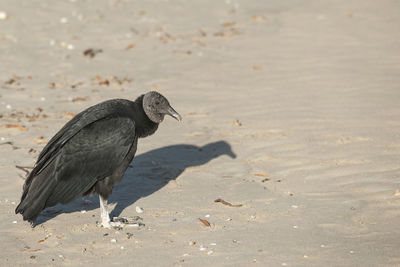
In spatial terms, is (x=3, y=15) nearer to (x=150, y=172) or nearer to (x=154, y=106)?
(x=150, y=172)

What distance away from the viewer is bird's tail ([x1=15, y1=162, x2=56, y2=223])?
180 inches

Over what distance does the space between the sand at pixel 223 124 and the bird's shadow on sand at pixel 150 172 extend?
0.02m

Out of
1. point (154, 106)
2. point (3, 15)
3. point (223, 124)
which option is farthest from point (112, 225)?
point (3, 15)

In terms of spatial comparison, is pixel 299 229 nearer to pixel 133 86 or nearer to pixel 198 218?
pixel 198 218

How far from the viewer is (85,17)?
12078mm

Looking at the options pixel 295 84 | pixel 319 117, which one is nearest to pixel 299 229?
pixel 319 117

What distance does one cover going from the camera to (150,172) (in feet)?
20.3

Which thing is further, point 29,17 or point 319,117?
point 29,17

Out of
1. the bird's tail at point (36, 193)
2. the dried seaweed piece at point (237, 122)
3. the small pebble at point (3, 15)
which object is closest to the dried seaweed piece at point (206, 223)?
the bird's tail at point (36, 193)

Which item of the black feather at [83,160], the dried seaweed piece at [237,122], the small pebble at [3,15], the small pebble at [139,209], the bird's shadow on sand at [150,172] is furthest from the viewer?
the small pebble at [3,15]

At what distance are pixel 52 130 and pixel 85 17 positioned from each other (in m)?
5.60

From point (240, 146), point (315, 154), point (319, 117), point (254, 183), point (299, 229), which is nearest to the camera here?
point (299, 229)

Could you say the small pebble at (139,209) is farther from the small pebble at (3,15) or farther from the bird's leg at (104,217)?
the small pebble at (3,15)

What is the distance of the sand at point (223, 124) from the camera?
14.9 feet
